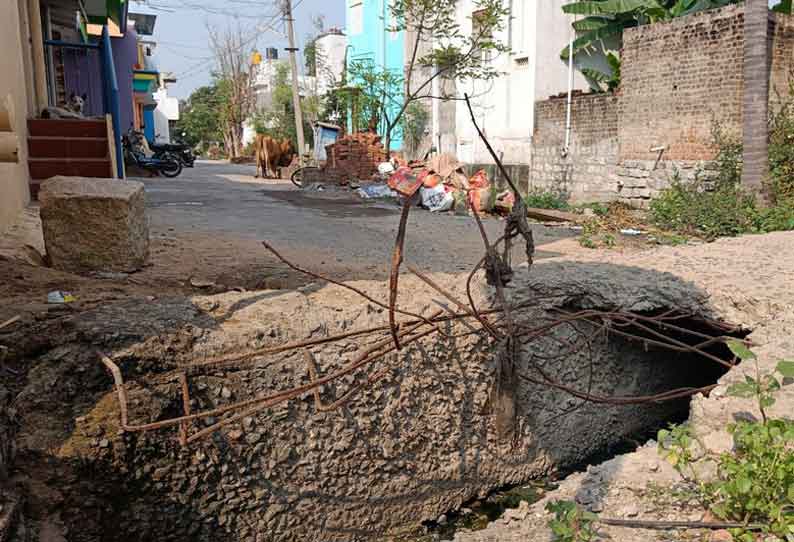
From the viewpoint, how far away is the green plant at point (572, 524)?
231cm

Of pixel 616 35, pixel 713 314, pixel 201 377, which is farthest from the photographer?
pixel 616 35

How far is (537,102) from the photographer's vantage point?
12.7 meters

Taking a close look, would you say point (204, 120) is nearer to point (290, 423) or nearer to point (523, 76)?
point (523, 76)

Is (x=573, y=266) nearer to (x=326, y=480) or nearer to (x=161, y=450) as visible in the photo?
(x=326, y=480)

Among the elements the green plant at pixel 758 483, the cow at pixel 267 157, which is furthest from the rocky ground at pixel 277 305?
the cow at pixel 267 157

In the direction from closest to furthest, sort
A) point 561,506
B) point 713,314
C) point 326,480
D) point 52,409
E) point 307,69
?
point 561,506 < point 52,409 < point 326,480 < point 713,314 < point 307,69

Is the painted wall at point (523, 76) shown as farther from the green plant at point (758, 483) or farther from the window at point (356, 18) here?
the green plant at point (758, 483)

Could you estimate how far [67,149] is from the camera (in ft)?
22.0

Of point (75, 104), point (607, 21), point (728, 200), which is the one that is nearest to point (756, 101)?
point (728, 200)

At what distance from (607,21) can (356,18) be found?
11127 mm

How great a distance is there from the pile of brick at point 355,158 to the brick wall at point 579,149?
3.54 metres

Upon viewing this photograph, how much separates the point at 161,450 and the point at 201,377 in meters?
0.34

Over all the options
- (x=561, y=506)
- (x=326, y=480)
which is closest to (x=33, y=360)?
(x=326, y=480)

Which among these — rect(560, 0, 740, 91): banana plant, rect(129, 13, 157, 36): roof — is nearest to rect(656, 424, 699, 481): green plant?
Answer: rect(560, 0, 740, 91): banana plant
